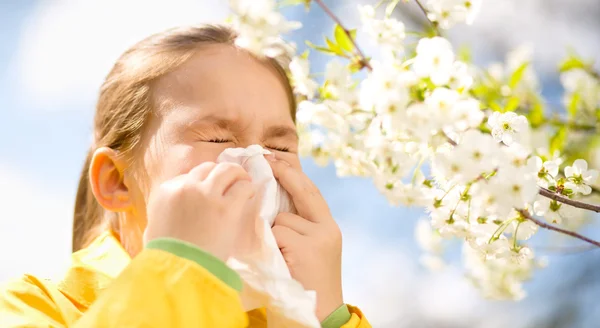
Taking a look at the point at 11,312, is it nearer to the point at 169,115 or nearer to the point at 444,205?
Answer: the point at 169,115

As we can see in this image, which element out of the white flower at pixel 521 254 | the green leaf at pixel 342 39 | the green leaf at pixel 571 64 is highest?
the green leaf at pixel 571 64

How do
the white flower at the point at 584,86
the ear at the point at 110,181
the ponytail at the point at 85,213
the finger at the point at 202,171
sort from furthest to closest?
the white flower at the point at 584,86
the ponytail at the point at 85,213
the ear at the point at 110,181
the finger at the point at 202,171

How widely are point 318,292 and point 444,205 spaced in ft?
0.70

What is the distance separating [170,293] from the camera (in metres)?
0.70

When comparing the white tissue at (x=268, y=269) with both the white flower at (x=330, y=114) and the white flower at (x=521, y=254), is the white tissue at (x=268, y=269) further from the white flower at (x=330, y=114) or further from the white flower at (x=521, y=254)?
the white flower at (x=521, y=254)

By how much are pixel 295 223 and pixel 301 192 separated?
5 centimetres

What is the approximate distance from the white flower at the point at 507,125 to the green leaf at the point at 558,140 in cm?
30

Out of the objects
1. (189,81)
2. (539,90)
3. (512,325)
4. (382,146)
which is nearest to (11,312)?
(189,81)

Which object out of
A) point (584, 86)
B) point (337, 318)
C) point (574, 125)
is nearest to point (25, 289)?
point (337, 318)

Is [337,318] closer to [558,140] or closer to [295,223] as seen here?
[295,223]

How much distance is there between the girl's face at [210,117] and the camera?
3.21 feet

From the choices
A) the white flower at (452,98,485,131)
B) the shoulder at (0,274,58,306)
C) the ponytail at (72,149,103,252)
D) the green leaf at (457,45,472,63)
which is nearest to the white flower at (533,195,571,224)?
the white flower at (452,98,485,131)

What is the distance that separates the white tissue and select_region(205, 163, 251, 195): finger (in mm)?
77

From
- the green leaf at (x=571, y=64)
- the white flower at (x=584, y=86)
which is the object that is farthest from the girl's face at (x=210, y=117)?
A: the white flower at (x=584, y=86)
